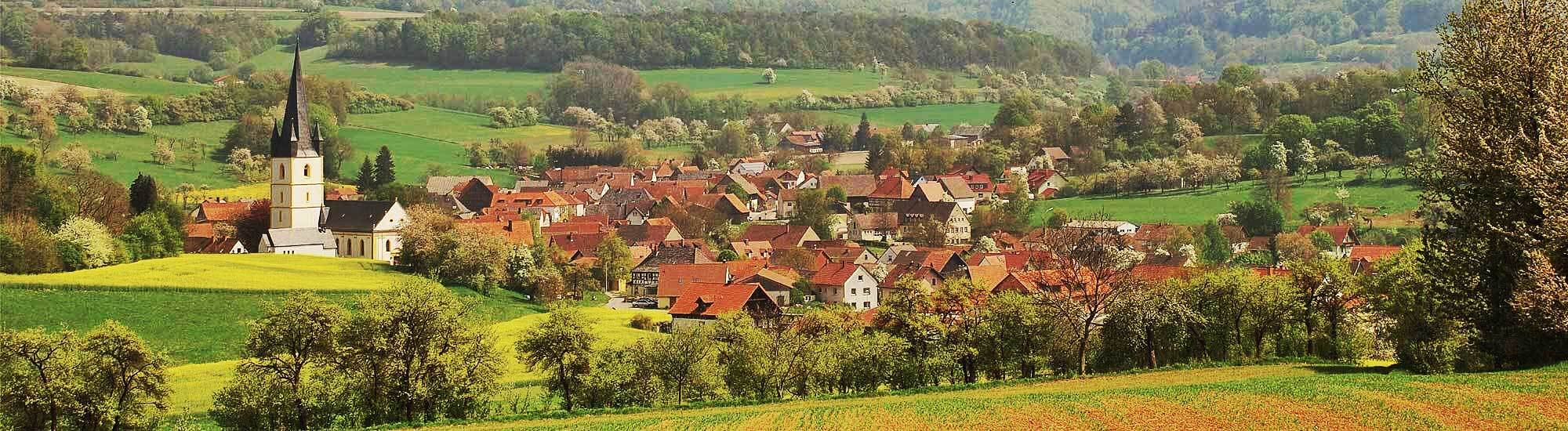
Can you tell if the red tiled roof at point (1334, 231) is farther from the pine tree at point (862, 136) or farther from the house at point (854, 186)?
the pine tree at point (862, 136)

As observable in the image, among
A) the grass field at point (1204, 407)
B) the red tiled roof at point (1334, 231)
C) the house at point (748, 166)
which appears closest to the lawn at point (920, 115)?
the house at point (748, 166)

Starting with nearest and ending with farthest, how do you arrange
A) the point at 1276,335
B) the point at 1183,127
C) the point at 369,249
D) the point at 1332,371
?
the point at 1332,371
the point at 1276,335
the point at 369,249
the point at 1183,127

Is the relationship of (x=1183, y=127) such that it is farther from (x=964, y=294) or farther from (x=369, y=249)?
(x=964, y=294)

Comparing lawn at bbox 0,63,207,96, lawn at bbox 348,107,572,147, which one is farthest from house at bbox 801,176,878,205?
lawn at bbox 0,63,207,96

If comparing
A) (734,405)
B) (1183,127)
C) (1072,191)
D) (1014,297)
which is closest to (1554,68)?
(1014,297)

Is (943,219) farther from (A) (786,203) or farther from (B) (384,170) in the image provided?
(B) (384,170)

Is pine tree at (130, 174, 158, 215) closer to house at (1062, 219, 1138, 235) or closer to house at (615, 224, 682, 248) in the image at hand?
house at (615, 224, 682, 248)
